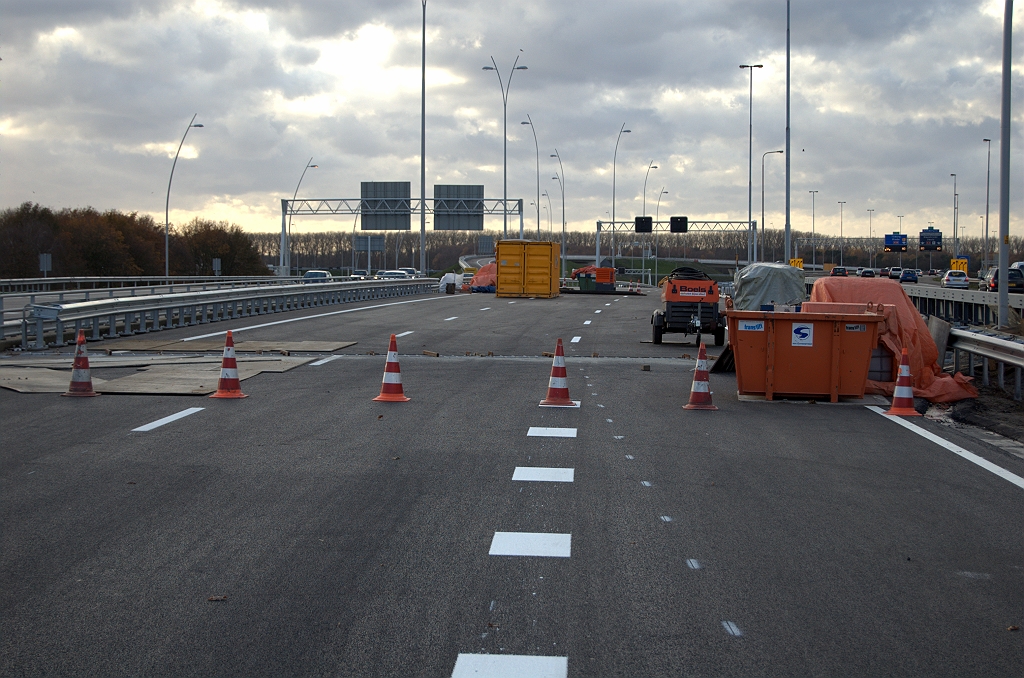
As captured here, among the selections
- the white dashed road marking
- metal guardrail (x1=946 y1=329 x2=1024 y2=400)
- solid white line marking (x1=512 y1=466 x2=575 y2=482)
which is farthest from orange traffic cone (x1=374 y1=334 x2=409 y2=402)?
the white dashed road marking

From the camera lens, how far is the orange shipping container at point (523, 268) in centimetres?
5175

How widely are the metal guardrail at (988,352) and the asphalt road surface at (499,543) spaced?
8.46ft

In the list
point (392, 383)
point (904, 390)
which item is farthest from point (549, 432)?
point (904, 390)

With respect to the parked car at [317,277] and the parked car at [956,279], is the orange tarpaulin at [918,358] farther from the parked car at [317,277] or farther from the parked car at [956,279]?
the parked car at [956,279]

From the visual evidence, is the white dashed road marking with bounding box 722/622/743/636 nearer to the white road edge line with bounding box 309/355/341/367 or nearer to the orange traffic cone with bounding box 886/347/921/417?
the orange traffic cone with bounding box 886/347/921/417

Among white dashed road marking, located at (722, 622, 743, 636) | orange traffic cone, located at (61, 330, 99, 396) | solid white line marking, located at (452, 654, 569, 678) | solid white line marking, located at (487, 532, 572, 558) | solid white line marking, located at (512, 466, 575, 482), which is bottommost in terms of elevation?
white dashed road marking, located at (722, 622, 743, 636)

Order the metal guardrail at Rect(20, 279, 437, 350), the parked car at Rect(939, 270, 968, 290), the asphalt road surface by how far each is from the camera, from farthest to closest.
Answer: the parked car at Rect(939, 270, 968, 290)
the metal guardrail at Rect(20, 279, 437, 350)
the asphalt road surface

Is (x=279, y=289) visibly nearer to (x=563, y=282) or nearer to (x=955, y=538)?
(x=955, y=538)

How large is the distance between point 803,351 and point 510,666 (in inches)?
387

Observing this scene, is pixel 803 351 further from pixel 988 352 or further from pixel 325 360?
pixel 325 360

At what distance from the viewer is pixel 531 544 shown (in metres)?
6.25

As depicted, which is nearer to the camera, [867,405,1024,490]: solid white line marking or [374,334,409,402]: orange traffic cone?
[867,405,1024,490]: solid white line marking

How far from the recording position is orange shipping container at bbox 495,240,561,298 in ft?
170

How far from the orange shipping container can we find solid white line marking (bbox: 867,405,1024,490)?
39691 millimetres
